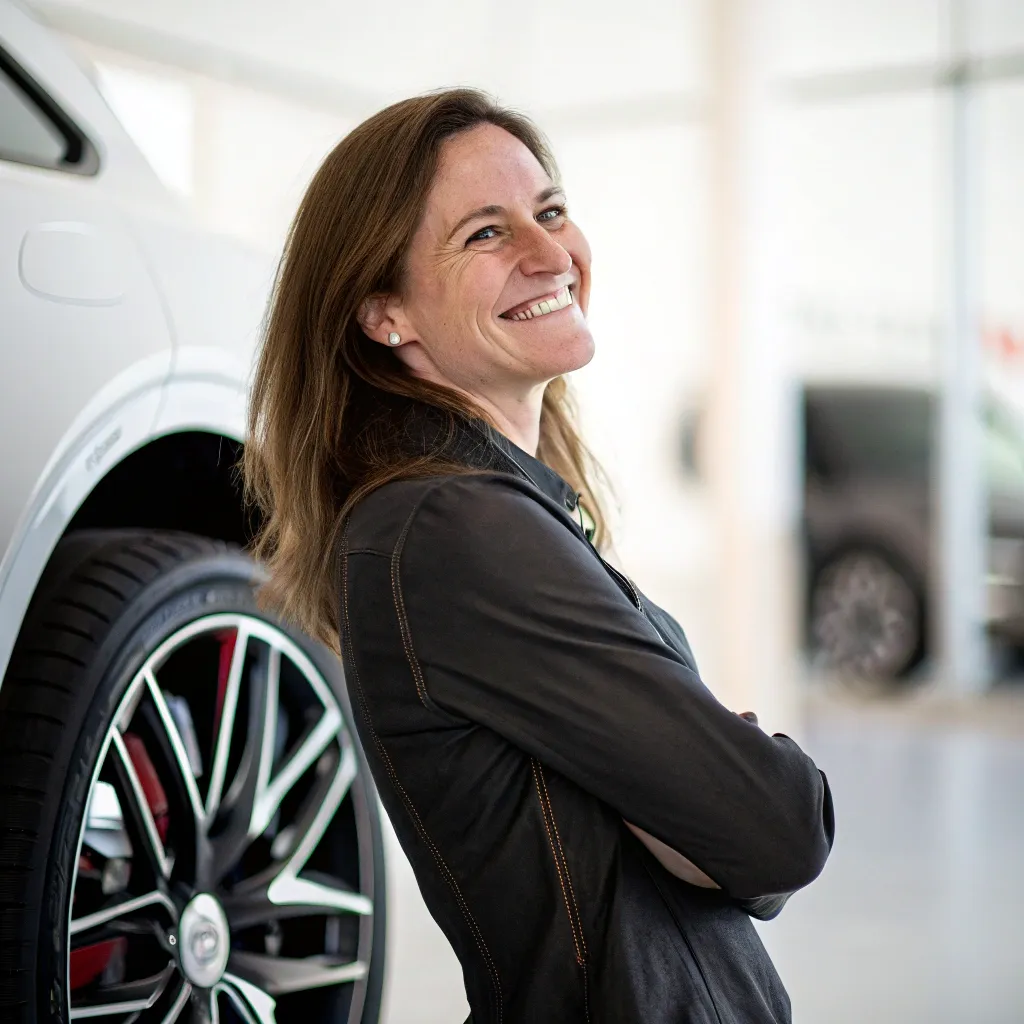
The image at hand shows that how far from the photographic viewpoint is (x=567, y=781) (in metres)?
1.37

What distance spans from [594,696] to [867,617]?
20.2ft

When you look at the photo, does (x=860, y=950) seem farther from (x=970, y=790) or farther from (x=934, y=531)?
(x=934, y=531)

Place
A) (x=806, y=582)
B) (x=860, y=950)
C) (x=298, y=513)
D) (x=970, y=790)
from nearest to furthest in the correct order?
(x=298, y=513), (x=860, y=950), (x=970, y=790), (x=806, y=582)

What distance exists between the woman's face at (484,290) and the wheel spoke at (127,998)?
2.80 ft

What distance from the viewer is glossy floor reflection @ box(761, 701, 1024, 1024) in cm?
308

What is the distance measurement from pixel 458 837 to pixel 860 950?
230 cm

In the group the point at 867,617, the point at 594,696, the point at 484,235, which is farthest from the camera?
the point at 867,617

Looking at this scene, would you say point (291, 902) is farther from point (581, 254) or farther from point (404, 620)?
point (581, 254)

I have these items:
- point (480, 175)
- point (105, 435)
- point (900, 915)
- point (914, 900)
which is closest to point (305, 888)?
point (105, 435)

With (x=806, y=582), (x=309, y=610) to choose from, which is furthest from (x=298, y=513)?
(x=806, y=582)

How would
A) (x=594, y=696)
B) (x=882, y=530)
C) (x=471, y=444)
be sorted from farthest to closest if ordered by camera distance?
(x=882, y=530) → (x=471, y=444) → (x=594, y=696)

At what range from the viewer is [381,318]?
1.61m

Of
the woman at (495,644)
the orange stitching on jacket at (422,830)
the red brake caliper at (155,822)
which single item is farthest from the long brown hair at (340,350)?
the red brake caliper at (155,822)

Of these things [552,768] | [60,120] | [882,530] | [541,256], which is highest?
[882,530]
